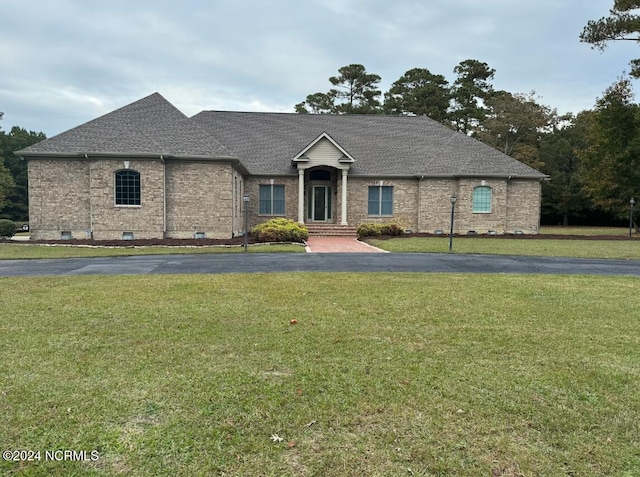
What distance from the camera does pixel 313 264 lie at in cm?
1168

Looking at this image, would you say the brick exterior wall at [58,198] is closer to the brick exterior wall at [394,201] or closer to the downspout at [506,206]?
the brick exterior wall at [394,201]

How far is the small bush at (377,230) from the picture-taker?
21688mm

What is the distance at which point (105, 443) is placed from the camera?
2.82 metres

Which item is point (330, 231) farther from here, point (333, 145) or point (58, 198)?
point (58, 198)

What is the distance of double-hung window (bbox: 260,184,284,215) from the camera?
24016 mm

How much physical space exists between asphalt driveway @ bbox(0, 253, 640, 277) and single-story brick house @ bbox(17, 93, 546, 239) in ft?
20.9

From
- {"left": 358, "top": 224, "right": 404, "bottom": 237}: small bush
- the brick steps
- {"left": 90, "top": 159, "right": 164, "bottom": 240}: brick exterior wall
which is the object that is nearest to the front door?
the brick steps

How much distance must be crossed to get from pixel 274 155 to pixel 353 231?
695 cm

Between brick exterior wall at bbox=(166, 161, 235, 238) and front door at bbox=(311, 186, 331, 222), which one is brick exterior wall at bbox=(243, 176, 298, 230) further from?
brick exterior wall at bbox=(166, 161, 235, 238)

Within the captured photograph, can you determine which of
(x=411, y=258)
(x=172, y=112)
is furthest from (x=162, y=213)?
(x=411, y=258)

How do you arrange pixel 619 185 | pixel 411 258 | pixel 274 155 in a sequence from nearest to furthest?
pixel 411 258, pixel 274 155, pixel 619 185

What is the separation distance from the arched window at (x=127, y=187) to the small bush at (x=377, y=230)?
11038 millimetres

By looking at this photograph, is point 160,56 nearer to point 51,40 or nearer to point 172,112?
point 172,112

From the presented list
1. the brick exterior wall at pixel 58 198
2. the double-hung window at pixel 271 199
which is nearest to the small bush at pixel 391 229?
the double-hung window at pixel 271 199
